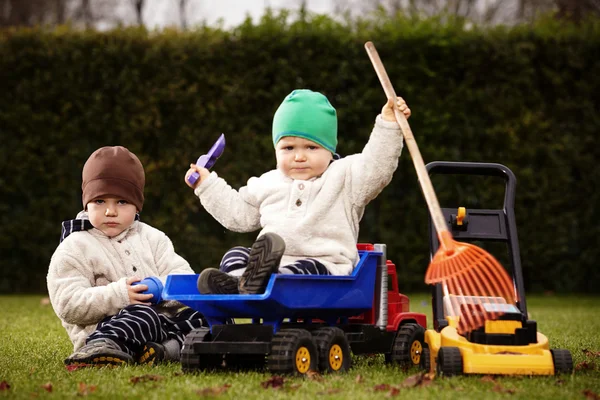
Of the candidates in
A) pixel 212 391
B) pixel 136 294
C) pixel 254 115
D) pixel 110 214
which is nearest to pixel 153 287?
pixel 136 294

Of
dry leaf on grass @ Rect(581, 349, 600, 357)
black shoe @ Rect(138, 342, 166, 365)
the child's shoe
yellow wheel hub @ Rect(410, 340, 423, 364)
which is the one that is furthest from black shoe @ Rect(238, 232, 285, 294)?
dry leaf on grass @ Rect(581, 349, 600, 357)

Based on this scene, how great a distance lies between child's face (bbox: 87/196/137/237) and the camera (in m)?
4.73

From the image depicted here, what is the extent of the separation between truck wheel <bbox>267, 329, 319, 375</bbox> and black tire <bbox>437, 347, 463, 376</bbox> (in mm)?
544

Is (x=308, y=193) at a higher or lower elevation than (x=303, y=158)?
lower

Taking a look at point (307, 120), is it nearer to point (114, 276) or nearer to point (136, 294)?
point (136, 294)

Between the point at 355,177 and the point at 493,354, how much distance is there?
106cm

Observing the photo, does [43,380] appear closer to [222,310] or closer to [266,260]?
[222,310]

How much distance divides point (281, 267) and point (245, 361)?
0.57 metres

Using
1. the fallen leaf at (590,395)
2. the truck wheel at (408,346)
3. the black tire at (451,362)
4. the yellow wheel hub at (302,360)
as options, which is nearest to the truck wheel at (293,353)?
the yellow wheel hub at (302,360)

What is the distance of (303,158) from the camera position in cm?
432

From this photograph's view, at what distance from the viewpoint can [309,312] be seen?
3.96 m

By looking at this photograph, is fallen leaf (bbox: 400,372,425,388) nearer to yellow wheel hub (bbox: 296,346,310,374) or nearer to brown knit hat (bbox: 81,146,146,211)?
yellow wheel hub (bbox: 296,346,310,374)

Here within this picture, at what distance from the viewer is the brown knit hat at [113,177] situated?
4.72 meters

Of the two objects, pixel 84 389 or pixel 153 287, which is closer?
pixel 84 389
